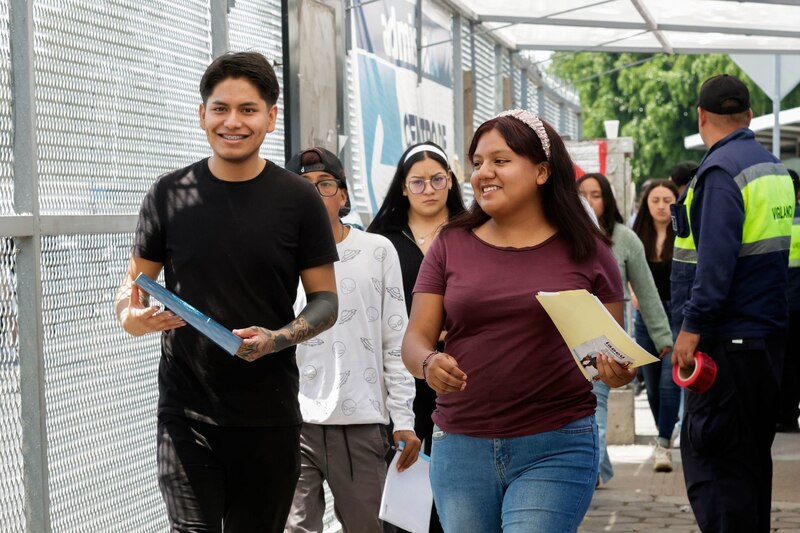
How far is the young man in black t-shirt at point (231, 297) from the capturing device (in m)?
3.95

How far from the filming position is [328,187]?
5.48 m

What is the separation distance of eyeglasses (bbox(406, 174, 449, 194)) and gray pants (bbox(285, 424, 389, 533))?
4.39 ft

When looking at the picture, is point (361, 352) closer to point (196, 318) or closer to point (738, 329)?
point (738, 329)

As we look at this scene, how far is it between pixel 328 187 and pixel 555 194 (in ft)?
5.28

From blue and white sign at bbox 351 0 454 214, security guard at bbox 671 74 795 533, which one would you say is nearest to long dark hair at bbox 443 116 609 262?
security guard at bbox 671 74 795 533

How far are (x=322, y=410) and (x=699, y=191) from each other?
1911 mm

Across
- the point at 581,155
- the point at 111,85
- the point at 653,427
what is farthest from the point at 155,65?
the point at 581,155

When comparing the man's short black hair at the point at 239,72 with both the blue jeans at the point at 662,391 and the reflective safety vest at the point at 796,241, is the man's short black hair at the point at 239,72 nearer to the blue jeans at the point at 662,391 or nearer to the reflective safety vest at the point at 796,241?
the blue jeans at the point at 662,391

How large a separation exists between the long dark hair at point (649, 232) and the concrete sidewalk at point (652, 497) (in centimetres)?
155

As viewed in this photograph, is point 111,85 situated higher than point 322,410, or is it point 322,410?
point 111,85

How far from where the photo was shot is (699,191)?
5.86 m

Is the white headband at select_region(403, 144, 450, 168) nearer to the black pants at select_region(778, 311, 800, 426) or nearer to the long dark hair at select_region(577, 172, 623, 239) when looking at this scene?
the long dark hair at select_region(577, 172, 623, 239)

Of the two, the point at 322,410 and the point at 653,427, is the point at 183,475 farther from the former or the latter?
the point at 653,427

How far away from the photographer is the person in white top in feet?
17.3
